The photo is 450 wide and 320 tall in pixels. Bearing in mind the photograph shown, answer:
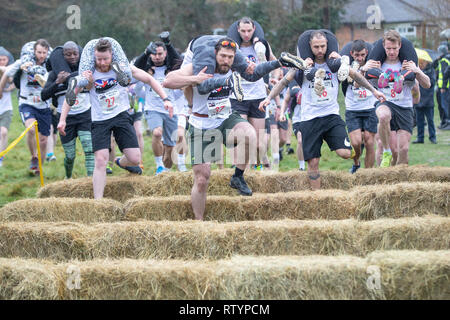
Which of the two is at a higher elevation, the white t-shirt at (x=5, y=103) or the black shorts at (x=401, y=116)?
the white t-shirt at (x=5, y=103)

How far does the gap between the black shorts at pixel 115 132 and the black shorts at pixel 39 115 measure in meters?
3.87

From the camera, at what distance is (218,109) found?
24.0 ft

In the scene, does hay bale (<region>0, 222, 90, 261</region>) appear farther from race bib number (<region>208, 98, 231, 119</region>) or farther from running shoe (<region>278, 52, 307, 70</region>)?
running shoe (<region>278, 52, 307, 70</region>)

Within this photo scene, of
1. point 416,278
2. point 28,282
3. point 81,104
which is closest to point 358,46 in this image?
point 81,104

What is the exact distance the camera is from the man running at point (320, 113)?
820cm

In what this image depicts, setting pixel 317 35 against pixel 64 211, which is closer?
pixel 64 211

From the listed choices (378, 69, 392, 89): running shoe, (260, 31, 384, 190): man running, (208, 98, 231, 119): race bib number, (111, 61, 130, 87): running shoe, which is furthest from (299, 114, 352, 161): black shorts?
(111, 61, 130, 87): running shoe

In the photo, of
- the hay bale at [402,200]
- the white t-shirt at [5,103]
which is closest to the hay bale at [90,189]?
the hay bale at [402,200]

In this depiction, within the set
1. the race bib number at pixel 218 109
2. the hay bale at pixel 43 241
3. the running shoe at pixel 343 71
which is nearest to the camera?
the hay bale at pixel 43 241

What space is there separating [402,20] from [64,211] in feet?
130

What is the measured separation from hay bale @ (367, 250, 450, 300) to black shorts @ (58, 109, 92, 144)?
6216 millimetres

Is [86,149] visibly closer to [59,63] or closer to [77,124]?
[77,124]

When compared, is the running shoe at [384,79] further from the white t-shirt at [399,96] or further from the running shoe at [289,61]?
the running shoe at [289,61]
